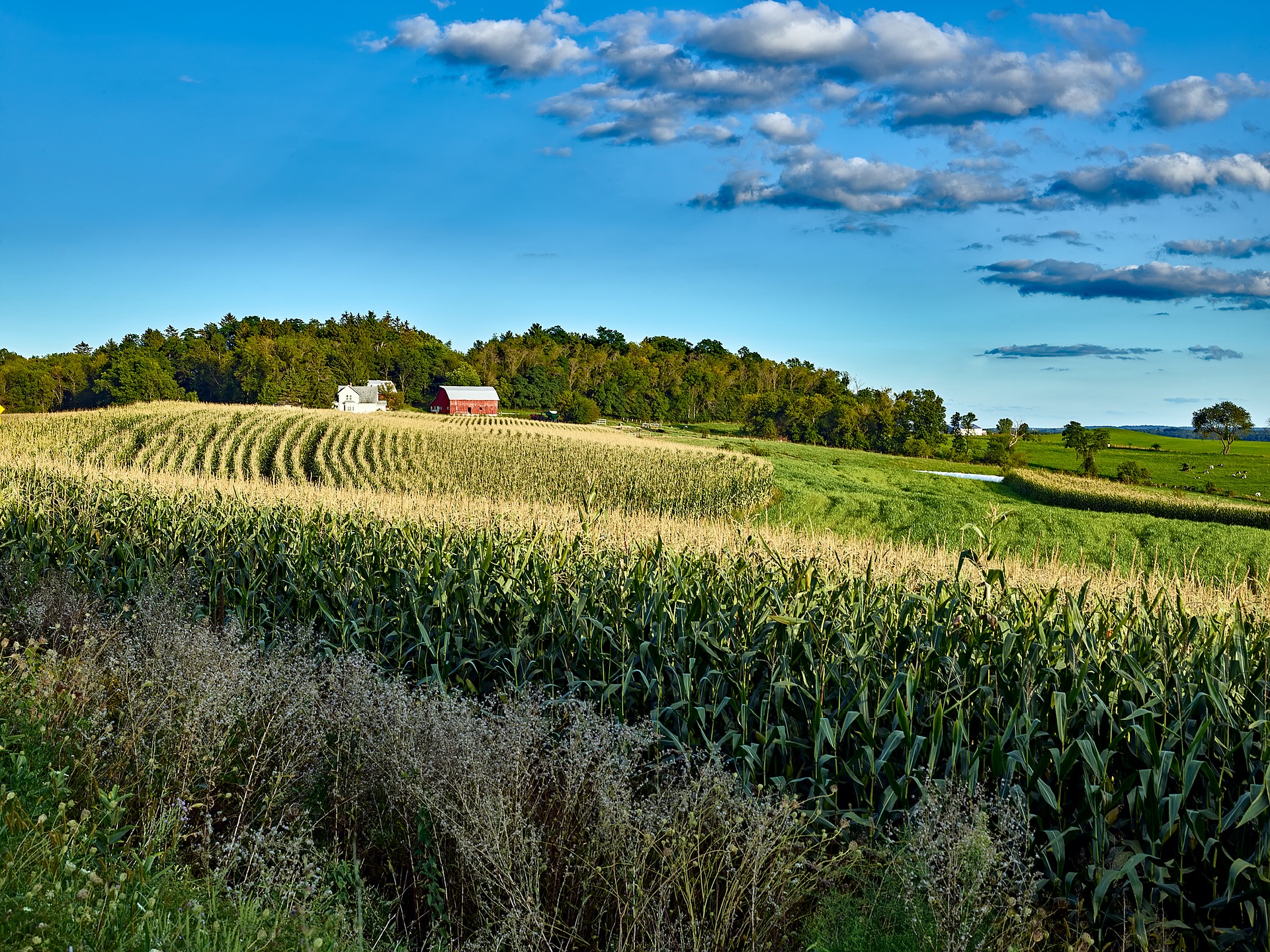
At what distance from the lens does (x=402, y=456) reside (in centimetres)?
3791

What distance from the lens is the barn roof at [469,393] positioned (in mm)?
95438

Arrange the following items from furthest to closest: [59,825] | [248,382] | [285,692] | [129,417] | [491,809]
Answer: [248,382] < [129,417] < [285,692] < [59,825] < [491,809]

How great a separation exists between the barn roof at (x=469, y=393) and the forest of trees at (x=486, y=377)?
421 inches

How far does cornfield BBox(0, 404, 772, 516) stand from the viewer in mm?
30578

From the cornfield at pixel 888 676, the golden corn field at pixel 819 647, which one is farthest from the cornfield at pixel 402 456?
the cornfield at pixel 888 676

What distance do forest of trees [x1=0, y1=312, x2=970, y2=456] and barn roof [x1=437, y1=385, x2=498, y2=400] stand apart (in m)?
10.7

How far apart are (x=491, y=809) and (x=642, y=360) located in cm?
12838

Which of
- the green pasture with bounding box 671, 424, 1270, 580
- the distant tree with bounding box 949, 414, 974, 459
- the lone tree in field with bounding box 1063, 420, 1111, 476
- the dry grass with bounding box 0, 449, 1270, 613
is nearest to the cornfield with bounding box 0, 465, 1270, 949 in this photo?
the dry grass with bounding box 0, 449, 1270, 613

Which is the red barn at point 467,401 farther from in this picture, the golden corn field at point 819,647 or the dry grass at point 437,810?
the dry grass at point 437,810

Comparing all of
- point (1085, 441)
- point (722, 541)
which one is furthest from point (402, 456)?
point (1085, 441)

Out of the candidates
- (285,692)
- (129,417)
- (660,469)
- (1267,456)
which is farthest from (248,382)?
(1267,456)

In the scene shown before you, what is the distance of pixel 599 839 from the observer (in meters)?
4.27

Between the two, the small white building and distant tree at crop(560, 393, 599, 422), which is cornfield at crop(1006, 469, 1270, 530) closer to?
distant tree at crop(560, 393, 599, 422)

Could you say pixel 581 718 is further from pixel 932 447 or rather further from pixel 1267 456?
pixel 1267 456
